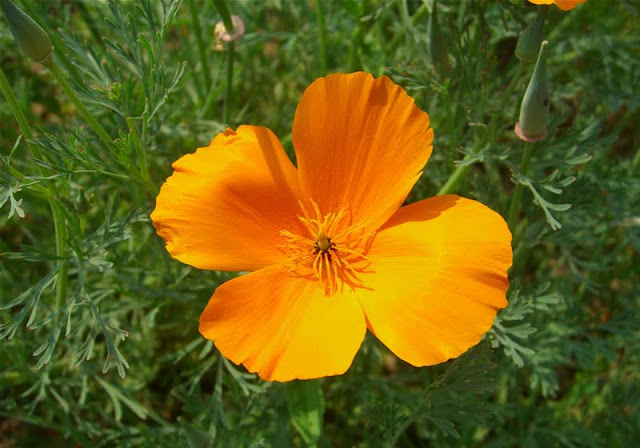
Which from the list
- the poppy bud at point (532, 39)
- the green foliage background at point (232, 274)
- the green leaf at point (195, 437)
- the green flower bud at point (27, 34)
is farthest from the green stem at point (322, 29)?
the green leaf at point (195, 437)

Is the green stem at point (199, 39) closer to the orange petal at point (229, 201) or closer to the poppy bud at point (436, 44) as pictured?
the orange petal at point (229, 201)

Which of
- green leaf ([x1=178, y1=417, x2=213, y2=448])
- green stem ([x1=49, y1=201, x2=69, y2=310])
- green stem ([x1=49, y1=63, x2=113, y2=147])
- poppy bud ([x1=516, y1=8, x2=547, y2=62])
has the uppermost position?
poppy bud ([x1=516, y1=8, x2=547, y2=62])

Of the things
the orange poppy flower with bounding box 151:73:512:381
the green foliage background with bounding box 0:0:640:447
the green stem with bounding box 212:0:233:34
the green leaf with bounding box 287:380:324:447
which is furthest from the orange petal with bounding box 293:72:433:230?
the green leaf with bounding box 287:380:324:447

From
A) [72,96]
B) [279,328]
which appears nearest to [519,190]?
[279,328]

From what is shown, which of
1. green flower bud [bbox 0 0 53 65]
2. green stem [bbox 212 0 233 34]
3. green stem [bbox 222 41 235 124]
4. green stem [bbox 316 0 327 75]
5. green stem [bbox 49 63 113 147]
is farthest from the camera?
green stem [bbox 316 0 327 75]

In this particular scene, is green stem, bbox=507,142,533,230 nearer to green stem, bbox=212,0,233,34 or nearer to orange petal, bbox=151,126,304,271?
orange petal, bbox=151,126,304,271

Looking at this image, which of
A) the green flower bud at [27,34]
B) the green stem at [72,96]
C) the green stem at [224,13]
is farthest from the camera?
the green stem at [224,13]
